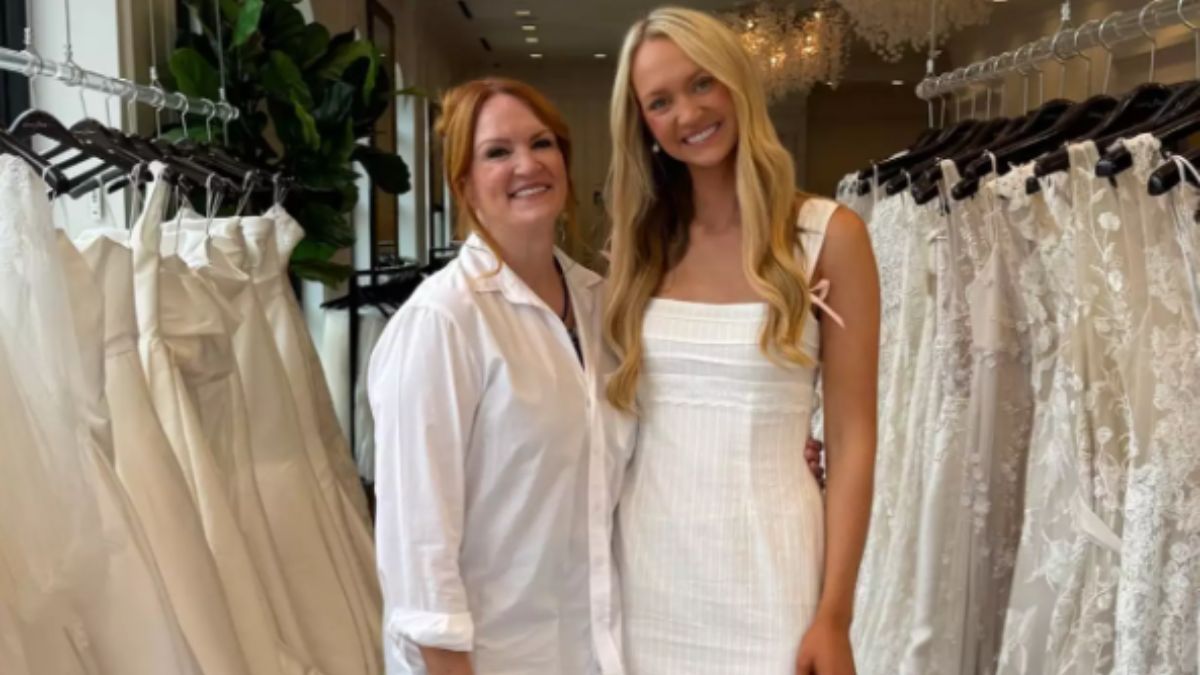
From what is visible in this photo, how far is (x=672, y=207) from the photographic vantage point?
4.87 ft

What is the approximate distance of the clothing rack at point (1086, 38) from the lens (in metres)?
1.52

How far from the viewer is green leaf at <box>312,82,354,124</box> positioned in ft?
8.39

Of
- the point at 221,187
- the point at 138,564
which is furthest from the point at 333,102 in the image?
the point at 138,564

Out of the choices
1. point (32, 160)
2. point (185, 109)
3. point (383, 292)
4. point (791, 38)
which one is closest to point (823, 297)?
point (32, 160)

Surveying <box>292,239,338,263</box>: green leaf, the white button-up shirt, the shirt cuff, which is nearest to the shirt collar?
the white button-up shirt

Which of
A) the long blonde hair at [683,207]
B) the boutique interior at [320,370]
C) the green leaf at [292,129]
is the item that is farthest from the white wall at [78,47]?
the long blonde hair at [683,207]

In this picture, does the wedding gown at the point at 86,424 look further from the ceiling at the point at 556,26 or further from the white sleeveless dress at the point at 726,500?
the ceiling at the point at 556,26

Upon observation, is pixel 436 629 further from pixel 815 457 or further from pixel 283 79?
pixel 283 79

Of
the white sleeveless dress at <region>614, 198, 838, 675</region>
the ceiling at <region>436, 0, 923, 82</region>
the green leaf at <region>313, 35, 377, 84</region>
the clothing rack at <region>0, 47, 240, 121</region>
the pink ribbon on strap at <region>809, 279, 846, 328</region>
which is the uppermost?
the ceiling at <region>436, 0, 923, 82</region>

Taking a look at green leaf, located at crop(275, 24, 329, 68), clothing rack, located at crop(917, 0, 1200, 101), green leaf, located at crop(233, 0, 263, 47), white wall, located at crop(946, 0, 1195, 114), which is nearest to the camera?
clothing rack, located at crop(917, 0, 1200, 101)

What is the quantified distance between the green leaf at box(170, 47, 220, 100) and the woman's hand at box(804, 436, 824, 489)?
1.57 metres

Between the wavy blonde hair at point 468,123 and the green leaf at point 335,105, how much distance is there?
124 cm

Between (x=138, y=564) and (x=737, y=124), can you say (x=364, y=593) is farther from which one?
(x=737, y=124)

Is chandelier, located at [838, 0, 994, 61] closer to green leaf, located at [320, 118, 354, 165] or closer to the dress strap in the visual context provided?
green leaf, located at [320, 118, 354, 165]
